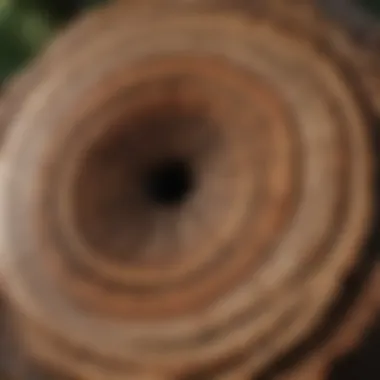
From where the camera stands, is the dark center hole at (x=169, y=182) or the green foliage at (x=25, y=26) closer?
the dark center hole at (x=169, y=182)

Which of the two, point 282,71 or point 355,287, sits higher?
point 282,71

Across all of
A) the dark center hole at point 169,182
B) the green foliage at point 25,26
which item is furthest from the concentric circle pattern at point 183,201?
the green foliage at point 25,26

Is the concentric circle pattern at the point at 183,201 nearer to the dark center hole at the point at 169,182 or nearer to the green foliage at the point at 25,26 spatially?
the dark center hole at the point at 169,182

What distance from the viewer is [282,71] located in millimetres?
694

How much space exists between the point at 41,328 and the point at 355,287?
0.90 feet

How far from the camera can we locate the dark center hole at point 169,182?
2.39 feet

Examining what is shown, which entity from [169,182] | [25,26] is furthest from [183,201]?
[25,26]

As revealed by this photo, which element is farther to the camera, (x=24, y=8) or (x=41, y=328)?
(x=24, y=8)

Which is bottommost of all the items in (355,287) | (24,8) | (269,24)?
(355,287)

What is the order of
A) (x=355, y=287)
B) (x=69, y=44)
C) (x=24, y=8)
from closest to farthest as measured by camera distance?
A: (x=355, y=287), (x=69, y=44), (x=24, y=8)

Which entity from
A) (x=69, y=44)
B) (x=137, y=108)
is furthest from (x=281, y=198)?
(x=69, y=44)

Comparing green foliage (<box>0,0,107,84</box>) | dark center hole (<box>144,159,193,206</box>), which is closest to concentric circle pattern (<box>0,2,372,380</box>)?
dark center hole (<box>144,159,193,206</box>)

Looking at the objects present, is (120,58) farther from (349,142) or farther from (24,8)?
(24,8)

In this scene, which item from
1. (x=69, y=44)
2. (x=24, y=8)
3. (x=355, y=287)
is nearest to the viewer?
(x=355, y=287)
